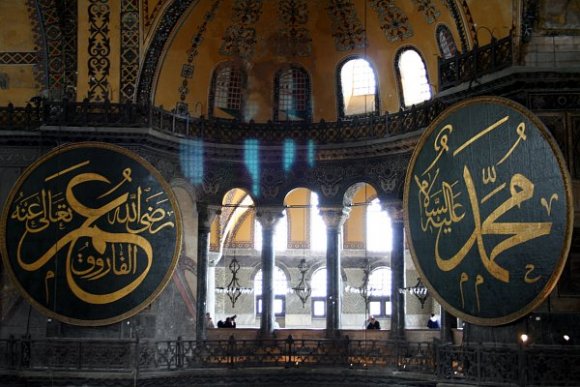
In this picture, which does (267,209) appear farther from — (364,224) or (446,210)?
(364,224)

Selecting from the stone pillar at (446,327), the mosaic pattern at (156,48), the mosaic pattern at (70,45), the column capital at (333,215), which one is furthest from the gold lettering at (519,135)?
the mosaic pattern at (70,45)

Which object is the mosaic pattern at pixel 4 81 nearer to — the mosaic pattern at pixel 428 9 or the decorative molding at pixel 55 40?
the decorative molding at pixel 55 40

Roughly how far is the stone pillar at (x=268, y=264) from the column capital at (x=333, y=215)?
783 millimetres

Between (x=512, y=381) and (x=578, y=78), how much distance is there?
392 cm

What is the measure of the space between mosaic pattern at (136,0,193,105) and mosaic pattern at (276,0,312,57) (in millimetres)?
1961

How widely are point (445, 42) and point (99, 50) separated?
5646 mm

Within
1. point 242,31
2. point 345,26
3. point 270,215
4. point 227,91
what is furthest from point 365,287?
point 242,31

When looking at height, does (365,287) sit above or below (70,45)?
below

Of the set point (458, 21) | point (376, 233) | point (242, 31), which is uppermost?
point (242, 31)

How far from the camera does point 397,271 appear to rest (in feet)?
56.5

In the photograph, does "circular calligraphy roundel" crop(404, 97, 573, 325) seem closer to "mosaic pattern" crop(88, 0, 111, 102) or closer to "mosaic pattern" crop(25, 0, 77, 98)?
"mosaic pattern" crop(88, 0, 111, 102)

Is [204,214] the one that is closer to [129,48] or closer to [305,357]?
[305,357]

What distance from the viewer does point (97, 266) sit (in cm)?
1606

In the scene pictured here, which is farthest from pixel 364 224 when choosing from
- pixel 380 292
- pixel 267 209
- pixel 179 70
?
pixel 179 70
